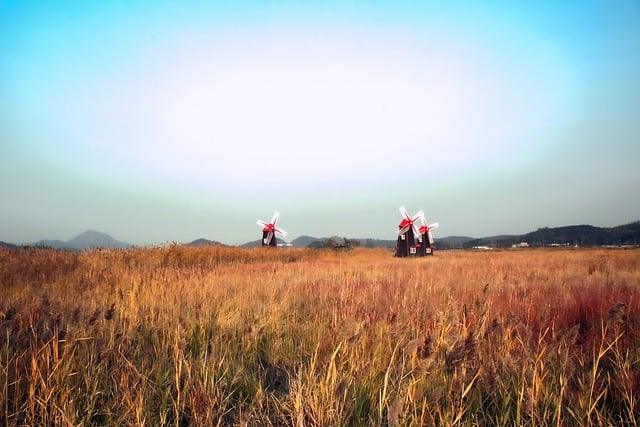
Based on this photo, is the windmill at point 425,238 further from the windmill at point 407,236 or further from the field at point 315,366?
the field at point 315,366

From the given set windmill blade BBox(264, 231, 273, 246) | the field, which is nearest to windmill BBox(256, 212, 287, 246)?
windmill blade BBox(264, 231, 273, 246)

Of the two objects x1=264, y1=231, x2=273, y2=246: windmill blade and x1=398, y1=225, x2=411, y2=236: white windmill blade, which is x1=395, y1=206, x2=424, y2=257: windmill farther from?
x1=264, y1=231, x2=273, y2=246: windmill blade

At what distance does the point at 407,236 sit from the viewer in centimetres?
3834

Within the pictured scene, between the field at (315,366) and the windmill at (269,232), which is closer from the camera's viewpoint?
the field at (315,366)

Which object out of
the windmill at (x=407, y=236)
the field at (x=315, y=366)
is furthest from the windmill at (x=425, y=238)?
the field at (x=315, y=366)

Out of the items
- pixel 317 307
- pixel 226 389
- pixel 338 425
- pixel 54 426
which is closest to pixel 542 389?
pixel 338 425

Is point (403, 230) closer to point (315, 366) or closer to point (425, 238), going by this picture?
point (425, 238)

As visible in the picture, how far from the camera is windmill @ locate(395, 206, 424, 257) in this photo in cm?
3791

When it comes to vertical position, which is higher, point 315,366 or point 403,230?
point 403,230

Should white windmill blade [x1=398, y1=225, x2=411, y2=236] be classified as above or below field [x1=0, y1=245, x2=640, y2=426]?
above

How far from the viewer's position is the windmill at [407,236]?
37.9m

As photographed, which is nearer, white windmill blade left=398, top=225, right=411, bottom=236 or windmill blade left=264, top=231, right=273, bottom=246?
white windmill blade left=398, top=225, right=411, bottom=236

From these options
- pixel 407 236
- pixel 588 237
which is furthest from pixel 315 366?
pixel 588 237

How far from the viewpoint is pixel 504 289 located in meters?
7.20
